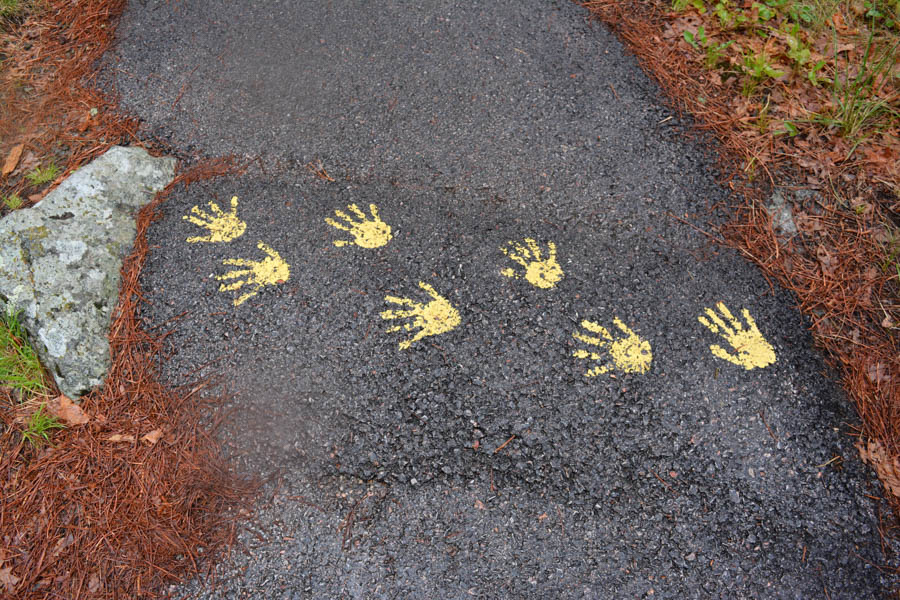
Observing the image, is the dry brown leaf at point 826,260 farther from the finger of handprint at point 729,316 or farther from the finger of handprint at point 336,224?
the finger of handprint at point 336,224

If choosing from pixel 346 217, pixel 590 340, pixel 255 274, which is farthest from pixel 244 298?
pixel 590 340

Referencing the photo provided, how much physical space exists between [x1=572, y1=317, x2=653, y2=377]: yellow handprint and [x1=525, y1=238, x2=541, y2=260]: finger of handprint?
1.23 feet

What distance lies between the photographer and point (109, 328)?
2.28 m

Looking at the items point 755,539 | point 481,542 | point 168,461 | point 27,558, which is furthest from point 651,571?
point 27,558

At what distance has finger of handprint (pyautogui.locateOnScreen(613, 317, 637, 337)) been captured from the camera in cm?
227

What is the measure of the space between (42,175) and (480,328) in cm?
233

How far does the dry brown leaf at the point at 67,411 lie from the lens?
2.14 meters

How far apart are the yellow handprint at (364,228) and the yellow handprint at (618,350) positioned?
3.21 ft

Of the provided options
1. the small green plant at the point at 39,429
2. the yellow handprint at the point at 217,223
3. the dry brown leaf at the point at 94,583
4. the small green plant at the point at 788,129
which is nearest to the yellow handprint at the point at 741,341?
the small green plant at the point at 788,129

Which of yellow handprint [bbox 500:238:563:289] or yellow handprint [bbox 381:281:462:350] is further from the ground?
yellow handprint [bbox 500:238:563:289]

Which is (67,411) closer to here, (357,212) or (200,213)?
(200,213)

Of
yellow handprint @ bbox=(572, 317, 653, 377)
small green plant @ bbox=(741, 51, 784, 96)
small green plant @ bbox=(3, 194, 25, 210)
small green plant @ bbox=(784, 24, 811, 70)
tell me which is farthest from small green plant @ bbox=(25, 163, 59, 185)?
small green plant @ bbox=(784, 24, 811, 70)

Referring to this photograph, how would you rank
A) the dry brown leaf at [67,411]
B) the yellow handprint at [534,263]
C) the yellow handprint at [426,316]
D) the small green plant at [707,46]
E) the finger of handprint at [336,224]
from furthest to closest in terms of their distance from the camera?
the small green plant at [707,46] → the finger of handprint at [336,224] → the yellow handprint at [534,263] → the yellow handprint at [426,316] → the dry brown leaf at [67,411]

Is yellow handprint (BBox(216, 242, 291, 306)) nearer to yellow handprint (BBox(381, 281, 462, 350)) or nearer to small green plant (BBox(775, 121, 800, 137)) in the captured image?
yellow handprint (BBox(381, 281, 462, 350))
